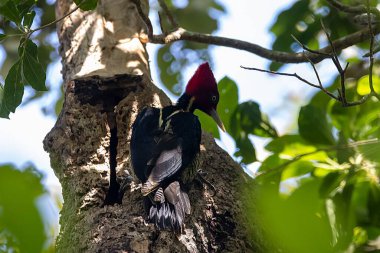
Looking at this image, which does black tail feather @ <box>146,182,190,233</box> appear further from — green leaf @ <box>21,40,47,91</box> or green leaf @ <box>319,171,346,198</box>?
green leaf @ <box>21,40,47,91</box>

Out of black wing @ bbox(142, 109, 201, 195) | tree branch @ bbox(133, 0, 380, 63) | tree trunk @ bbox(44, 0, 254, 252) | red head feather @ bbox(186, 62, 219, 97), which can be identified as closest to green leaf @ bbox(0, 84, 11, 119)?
tree trunk @ bbox(44, 0, 254, 252)

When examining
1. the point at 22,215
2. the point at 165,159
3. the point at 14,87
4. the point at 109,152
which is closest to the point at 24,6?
the point at 14,87

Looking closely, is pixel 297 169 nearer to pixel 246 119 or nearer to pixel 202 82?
pixel 246 119

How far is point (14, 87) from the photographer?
293 centimetres

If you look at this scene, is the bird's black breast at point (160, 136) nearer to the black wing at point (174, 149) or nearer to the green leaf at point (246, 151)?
the black wing at point (174, 149)

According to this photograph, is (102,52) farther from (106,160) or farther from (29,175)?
(29,175)

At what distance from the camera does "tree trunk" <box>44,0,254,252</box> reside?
263 cm

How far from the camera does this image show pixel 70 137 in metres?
3.15

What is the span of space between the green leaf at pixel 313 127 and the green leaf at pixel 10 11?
166cm

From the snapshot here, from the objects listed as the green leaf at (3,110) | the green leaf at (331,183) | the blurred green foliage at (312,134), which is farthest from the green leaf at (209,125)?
the green leaf at (3,110)

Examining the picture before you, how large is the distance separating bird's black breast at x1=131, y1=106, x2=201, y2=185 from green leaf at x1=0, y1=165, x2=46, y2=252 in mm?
2114

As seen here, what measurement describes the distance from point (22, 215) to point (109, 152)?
240 cm

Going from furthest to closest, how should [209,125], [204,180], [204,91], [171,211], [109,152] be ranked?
[204,91]
[209,125]
[109,152]
[204,180]
[171,211]

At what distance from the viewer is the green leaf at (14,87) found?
9.57 ft
